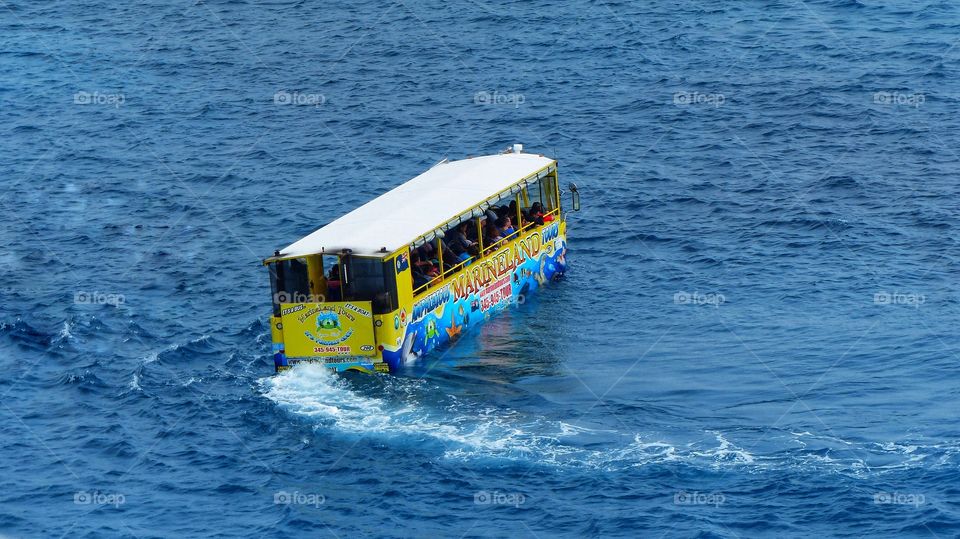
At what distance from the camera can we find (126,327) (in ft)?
147

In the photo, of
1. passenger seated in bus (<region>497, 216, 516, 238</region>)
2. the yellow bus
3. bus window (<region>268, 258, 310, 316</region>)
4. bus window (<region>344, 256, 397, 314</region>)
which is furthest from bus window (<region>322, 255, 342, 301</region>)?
passenger seated in bus (<region>497, 216, 516, 238</region>)

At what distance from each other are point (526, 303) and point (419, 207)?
5.28 metres

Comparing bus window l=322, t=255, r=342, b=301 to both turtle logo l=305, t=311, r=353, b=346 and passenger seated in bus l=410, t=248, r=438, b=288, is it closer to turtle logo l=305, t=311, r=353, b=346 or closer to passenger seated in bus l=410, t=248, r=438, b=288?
turtle logo l=305, t=311, r=353, b=346

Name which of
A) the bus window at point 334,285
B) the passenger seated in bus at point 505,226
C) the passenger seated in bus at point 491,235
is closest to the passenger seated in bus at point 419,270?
the bus window at point 334,285

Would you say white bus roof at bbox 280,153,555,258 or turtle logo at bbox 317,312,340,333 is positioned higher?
white bus roof at bbox 280,153,555,258

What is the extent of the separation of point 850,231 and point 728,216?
4.34m

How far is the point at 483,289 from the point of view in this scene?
44438 mm

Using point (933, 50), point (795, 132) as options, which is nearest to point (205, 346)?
point (795, 132)

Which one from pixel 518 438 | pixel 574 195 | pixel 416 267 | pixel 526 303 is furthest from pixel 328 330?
pixel 574 195

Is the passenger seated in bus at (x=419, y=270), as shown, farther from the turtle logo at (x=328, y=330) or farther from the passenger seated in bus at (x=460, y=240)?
the turtle logo at (x=328, y=330)

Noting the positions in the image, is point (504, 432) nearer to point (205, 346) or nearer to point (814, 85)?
point (205, 346)

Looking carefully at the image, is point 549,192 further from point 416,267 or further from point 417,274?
point 417,274

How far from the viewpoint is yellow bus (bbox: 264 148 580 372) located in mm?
39906

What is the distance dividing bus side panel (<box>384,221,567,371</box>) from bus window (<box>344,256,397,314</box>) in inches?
42.6
